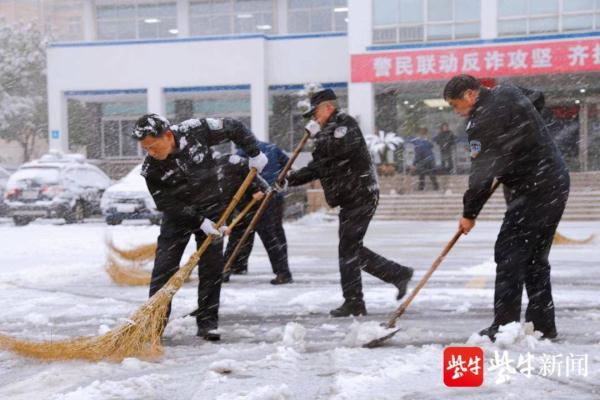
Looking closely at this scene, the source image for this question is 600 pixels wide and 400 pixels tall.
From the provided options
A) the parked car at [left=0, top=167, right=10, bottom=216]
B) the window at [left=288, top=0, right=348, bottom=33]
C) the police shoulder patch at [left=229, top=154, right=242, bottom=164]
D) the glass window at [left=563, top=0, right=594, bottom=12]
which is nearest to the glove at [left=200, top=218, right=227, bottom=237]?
the police shoulder patch at [left=229, top=154, right=242, bottom=164]

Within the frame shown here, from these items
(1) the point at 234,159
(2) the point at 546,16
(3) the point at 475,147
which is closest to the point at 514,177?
(3) the point at 475,147

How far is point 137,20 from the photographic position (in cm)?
3316

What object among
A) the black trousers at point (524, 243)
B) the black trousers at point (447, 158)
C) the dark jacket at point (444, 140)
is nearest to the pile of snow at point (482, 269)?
the black trousers at point (524, 243)

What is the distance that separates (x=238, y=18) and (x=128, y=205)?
59.7 ft

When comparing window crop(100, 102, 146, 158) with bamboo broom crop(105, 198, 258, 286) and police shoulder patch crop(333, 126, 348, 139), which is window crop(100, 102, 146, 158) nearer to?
bamboo broom crop(105, 198, 258, 286)

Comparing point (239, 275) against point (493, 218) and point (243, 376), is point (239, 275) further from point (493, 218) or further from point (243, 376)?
point (493, 218)

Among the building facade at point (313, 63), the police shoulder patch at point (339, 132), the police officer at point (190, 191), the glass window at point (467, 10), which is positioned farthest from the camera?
the glass window at point (467, 10)

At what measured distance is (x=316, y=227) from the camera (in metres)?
16.4

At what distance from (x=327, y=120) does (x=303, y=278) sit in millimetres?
2880

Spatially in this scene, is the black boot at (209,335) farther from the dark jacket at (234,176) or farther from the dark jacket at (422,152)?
the dark jacket at (422,152)

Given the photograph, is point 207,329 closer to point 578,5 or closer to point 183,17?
point 578,5

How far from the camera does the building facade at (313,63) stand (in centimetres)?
2275

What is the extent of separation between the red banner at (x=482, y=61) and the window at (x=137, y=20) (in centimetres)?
1233

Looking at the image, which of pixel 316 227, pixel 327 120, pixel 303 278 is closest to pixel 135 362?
pixel 327 120
